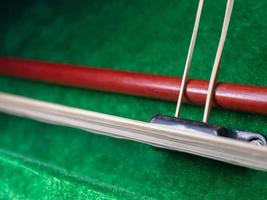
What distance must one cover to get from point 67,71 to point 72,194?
0.33 meters

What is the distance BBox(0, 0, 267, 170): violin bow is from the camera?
57 cm

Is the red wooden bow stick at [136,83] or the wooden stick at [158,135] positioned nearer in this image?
the wooden stick at [158,135]

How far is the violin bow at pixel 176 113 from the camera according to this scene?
1.87 ft

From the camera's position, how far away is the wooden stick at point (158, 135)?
543 millimetres

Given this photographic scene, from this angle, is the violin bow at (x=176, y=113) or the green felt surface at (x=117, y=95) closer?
the violin bow at (x=176, y=113)

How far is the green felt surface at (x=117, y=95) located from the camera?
0.72 metres

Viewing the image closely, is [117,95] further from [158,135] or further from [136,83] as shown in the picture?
[158,135]

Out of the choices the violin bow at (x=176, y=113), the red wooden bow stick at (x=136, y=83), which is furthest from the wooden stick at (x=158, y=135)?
the red wooden bow stick at (x=136, y=83)

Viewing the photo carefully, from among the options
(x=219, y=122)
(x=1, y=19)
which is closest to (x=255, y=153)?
(x=219, y=122)

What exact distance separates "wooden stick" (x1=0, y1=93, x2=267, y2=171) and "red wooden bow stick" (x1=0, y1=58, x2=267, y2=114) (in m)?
0.12

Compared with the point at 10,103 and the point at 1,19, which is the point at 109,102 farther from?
the point at 1,19

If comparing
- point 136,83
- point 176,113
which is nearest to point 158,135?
point 176,113

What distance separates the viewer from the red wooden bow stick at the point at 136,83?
67 cm

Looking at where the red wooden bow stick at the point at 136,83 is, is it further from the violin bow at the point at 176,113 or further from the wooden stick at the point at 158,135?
the wooden stick at the point at 158,135
